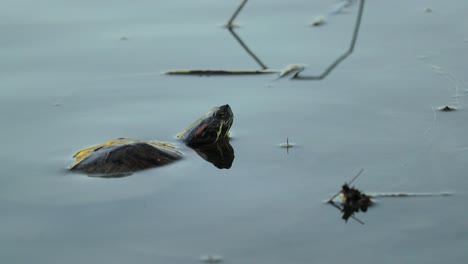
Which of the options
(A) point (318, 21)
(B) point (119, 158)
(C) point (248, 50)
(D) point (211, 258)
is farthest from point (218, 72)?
(D) point (211, 258)

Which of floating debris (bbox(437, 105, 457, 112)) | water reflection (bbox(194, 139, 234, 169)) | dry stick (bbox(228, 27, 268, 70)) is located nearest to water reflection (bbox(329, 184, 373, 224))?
water reflection (bbox(194, 139, 234, 169))

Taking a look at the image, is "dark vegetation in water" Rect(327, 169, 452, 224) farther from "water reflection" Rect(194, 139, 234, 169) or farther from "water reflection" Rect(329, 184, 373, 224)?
"water reflection" Rect(194, 139, 234, 169)

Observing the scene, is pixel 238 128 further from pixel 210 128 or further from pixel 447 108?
pixel 447 108

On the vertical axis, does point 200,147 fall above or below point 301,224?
below

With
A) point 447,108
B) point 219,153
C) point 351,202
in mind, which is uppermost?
point 351,202

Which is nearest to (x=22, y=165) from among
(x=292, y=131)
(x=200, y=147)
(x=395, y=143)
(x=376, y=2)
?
(x=200, y=147)

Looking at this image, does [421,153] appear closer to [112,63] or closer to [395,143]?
[395,143]
